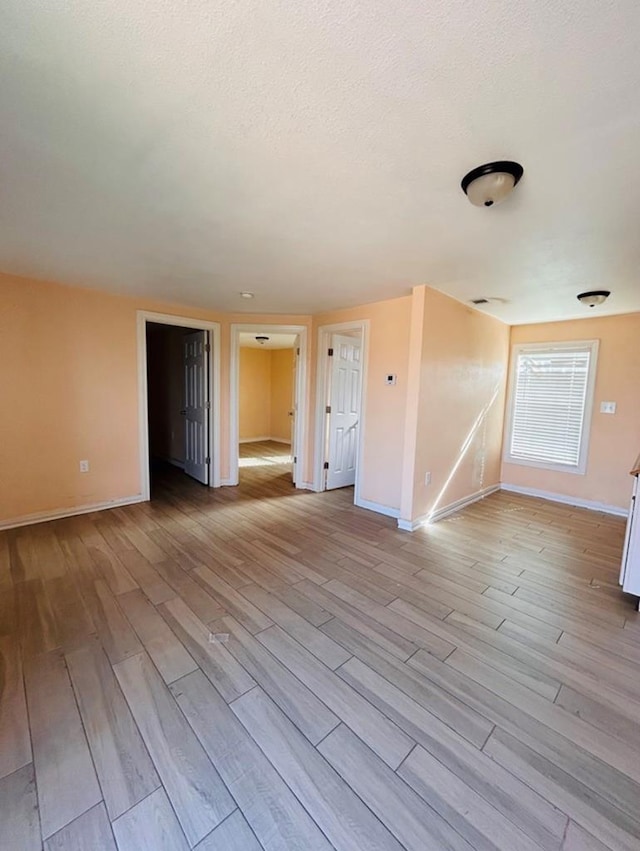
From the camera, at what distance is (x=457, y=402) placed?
12.6 ft

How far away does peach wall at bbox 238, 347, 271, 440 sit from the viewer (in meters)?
7.86

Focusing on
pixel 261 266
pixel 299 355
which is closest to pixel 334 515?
pixel 299 355

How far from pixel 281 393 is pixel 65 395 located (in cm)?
487

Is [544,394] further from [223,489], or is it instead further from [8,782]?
[8,782]

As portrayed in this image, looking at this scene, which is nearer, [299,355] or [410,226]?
[410,226]

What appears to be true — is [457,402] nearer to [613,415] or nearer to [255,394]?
[613,415]

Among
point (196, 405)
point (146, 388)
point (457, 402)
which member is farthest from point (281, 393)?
point (457, 402)

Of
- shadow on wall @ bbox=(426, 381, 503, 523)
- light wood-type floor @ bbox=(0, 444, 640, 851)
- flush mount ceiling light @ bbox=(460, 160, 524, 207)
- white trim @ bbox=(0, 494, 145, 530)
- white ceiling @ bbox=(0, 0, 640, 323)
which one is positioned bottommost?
light wood-type floor @ bbox=(0, 444, 640, 851)

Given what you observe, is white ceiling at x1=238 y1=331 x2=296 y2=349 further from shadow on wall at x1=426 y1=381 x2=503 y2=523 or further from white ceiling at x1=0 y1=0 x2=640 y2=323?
white ceiling at x1=0 y1=0 x2=640 y2=323

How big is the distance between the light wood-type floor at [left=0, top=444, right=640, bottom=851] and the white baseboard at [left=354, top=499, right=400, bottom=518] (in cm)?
77

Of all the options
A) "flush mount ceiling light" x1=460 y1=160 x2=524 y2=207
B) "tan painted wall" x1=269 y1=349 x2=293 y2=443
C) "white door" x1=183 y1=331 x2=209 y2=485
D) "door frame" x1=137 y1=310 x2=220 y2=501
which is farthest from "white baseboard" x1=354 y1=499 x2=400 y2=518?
"tan painted wall" x1=269 y1=349 x2=293 y2=443

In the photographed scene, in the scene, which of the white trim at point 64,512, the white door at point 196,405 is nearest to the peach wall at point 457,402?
the white door at point 196,405

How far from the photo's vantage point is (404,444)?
3473 mm

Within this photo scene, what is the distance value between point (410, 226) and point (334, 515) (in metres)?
2.79
